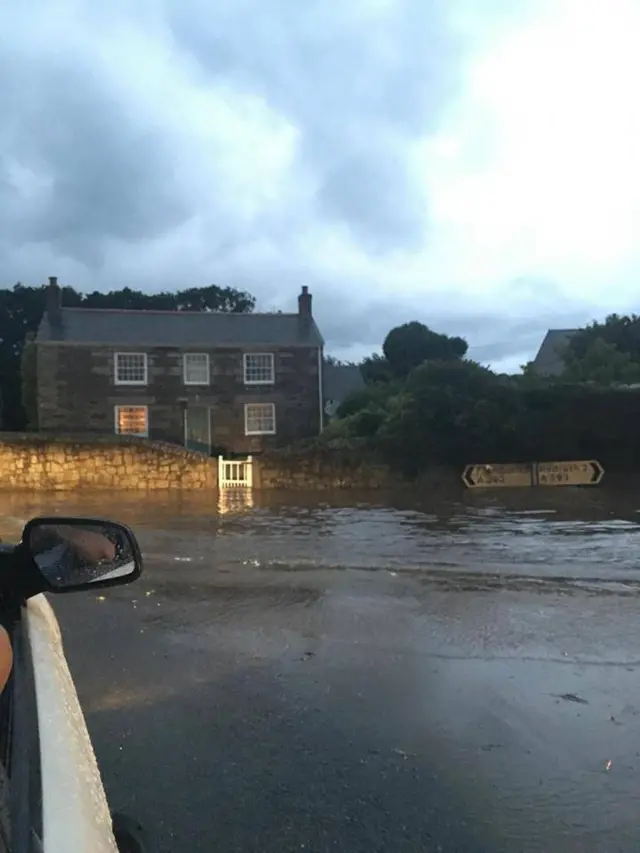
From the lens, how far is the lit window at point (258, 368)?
35.1 m

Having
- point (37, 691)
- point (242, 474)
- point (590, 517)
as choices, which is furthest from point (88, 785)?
point (242, 474)

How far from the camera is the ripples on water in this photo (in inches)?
391

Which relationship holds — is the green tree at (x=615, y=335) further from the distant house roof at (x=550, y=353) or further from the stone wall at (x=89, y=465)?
the stone wall at (x=89, y=465)

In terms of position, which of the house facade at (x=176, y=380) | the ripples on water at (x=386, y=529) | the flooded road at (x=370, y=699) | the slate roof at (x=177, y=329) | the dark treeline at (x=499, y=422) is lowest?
the flooded road at (x=370, y=699)

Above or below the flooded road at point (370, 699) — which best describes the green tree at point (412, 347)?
above

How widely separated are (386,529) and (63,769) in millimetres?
12054

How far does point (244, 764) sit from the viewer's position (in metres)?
4.01

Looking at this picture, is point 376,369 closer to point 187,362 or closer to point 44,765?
point 187,362

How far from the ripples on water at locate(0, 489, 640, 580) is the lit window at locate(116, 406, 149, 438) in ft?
44.7

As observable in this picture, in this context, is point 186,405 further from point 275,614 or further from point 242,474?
point 275,614

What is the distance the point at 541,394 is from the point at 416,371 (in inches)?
146

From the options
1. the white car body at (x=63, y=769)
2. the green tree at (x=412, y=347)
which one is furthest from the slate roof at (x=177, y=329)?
the white car body at (x=63, y=769)

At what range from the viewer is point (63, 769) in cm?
157

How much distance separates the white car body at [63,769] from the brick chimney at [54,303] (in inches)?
1364
